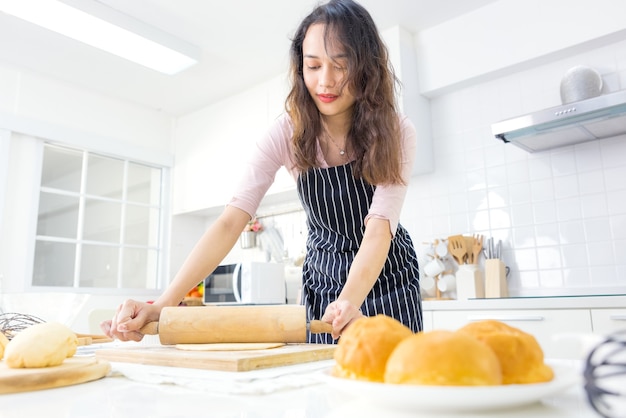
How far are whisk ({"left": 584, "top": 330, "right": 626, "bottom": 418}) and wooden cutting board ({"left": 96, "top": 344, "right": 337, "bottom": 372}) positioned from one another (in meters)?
0.38

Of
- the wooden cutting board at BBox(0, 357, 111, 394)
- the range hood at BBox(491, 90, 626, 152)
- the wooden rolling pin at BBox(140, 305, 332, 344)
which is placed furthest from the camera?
the range hood at BBox(491, 90, 626, 152)

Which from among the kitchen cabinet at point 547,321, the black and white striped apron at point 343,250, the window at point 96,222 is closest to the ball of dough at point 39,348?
the black and white striped apron at point 343,250

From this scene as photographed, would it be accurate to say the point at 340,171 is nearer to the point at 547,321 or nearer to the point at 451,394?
the point at 451,394

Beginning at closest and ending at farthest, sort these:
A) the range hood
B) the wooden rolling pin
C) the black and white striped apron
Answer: the wooden rolling pin, the black and white striped apron, the range hood

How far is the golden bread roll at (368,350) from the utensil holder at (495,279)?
6.86 feet

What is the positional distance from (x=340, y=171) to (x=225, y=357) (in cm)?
70

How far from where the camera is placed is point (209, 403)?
45cm

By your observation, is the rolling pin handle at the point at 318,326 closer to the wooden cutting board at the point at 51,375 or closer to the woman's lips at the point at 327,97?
the wooden cutting board at the point at 51,375

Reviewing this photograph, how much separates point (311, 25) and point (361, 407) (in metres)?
0.98

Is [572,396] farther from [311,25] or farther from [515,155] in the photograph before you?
[515,155]

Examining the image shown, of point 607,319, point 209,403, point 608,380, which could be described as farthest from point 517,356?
point 607,319

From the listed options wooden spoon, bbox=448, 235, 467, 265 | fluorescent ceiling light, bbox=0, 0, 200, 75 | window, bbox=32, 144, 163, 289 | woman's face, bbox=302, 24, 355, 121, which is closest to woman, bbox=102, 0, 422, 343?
woman's face, bbox=302, 24, 355, 121

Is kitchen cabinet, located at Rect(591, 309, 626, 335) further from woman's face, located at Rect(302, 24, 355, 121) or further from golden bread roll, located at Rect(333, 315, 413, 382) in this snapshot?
golden bread roll, located at Rect(333, 315, 413, 382)

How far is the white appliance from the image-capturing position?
3.10 meters
